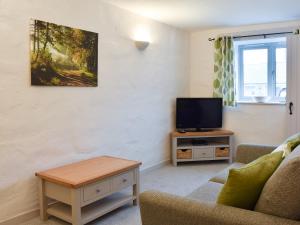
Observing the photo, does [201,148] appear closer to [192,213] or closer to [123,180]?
[123,180]

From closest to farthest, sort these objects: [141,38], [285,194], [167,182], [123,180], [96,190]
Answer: [285,194] < [96,190] < [123,180] < [167,182] < [141,38]

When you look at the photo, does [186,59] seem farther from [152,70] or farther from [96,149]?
[96,149]

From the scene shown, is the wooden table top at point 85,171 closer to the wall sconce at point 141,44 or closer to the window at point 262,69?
the wall sconce at point 141,44

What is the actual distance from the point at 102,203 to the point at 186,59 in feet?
10.4

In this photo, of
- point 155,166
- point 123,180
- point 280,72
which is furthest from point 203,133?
point 123,180

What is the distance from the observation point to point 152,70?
436 centimetres

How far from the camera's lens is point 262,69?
489cm

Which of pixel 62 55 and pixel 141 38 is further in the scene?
pixel 141 38

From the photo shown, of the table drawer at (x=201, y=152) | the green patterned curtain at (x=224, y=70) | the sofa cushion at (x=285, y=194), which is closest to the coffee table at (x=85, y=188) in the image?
the sofa cushion at (x=285, y=194)

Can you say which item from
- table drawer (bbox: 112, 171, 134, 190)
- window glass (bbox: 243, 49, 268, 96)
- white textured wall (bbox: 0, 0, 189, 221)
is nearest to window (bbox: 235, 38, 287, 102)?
window glass (bbox: 243, 49, 268, 96)

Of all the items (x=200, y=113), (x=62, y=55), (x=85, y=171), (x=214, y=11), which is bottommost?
(x=85, y=171)

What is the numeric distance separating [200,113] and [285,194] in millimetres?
3580

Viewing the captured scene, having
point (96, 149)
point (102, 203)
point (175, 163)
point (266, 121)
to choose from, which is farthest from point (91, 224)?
point (266, 121)

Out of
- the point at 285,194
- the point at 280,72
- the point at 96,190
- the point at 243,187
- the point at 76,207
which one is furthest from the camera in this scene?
the point at 280,72
